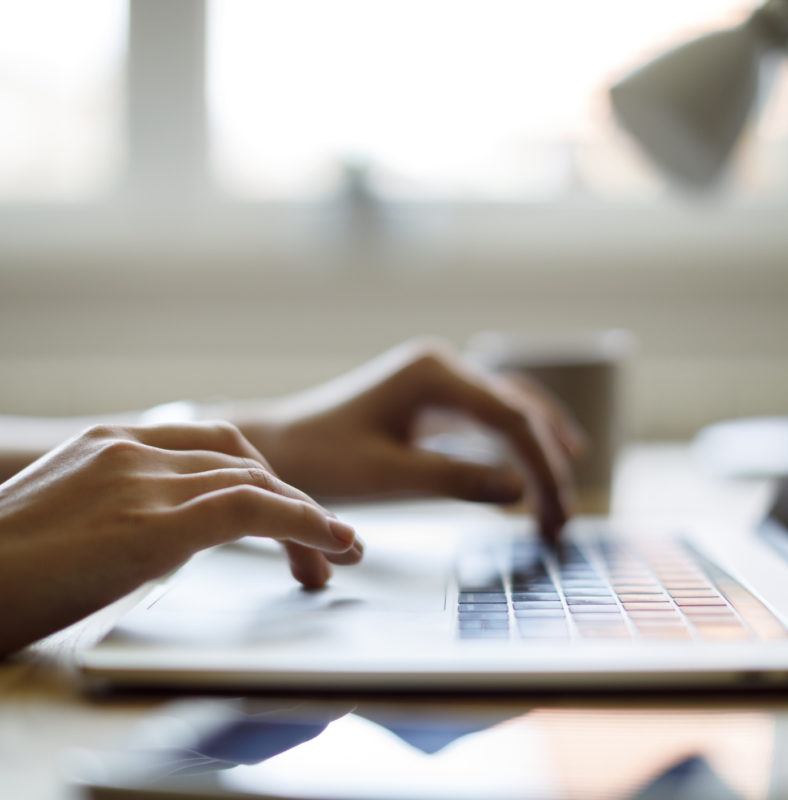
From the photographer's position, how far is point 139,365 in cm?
133

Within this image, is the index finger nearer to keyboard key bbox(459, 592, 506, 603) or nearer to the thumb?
the thumb

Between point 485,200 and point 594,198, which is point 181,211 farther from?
point 594,198

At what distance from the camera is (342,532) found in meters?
0.43

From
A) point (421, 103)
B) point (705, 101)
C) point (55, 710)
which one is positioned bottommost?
point (55, 710)

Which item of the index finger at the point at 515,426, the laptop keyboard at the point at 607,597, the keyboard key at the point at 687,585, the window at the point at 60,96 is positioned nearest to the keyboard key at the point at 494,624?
the laptop keyboard at the point at 607,597

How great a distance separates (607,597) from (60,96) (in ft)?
4.81

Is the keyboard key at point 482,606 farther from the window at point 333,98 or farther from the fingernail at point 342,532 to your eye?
the window at point 333,98

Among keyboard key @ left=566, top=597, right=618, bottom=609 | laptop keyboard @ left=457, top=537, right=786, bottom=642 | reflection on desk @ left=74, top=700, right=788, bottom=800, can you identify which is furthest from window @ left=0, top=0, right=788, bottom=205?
reflection on desk @ left=74, top=700, right=788, bottom=800

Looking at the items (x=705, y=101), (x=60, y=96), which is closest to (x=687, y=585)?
(x=705, y=101)

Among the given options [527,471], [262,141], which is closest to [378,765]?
[527,471]

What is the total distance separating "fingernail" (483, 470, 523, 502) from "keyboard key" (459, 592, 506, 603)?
20cm

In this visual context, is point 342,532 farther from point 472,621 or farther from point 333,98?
point 333,98

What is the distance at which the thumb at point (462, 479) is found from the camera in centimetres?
65

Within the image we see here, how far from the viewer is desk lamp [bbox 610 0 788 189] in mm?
823
